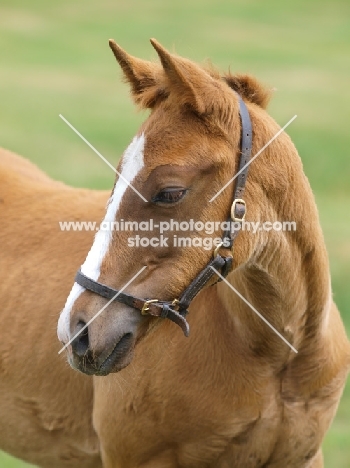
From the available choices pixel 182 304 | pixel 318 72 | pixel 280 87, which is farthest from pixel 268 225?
pixel 318 72

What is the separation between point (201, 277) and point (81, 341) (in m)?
0.54

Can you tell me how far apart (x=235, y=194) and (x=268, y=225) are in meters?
0.26

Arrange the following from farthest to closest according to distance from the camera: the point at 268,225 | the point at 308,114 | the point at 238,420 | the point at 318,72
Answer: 1. the point at 318,72
2. the point at 308,114
3. the point at 238,420
4. the point at 268,225

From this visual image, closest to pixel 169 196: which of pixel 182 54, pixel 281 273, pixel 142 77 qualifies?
pixel 142 77

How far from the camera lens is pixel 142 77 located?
12.3ft

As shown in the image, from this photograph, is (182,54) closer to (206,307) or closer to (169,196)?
(206,307)

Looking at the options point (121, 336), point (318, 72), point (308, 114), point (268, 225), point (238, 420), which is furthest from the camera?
point (318, 72)

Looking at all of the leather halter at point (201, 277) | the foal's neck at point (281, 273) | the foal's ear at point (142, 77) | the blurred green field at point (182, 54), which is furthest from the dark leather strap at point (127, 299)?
the blurred green field at point (182, 54)

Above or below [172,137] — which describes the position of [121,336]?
below

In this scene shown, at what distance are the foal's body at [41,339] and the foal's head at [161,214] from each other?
1279 mm

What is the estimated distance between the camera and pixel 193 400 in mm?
4219

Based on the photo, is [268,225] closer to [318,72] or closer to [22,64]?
[318,72]

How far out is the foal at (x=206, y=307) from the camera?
3.51 metres

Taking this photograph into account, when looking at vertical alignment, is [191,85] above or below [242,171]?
above
